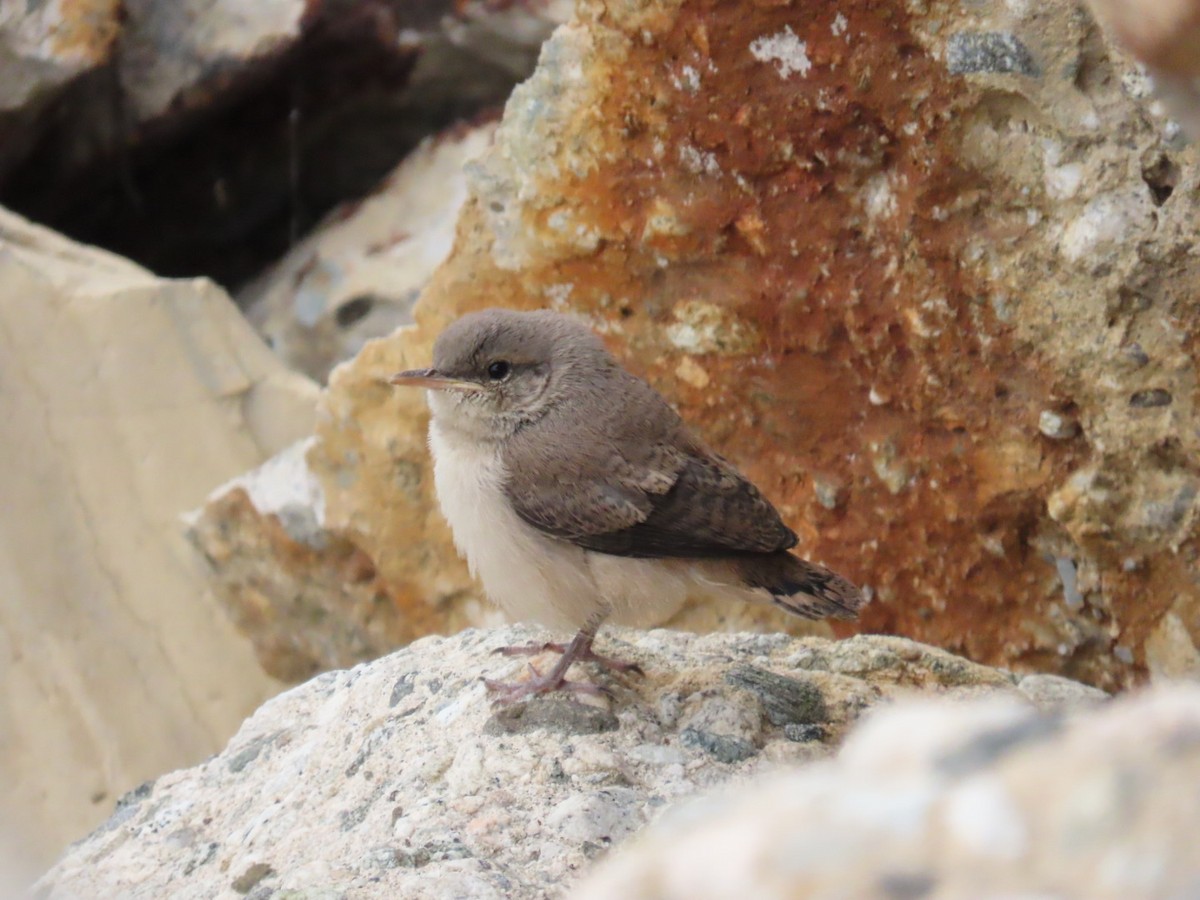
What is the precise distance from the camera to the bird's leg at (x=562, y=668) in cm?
375

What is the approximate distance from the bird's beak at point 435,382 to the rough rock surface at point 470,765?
838 mm

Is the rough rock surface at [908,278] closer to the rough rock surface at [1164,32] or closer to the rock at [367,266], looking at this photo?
the rough rock surface at [1164,32]

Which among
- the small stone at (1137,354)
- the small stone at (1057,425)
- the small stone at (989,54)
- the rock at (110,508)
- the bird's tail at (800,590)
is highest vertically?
the small stone at (989,54)

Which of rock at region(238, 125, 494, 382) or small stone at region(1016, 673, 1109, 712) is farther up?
small stone at region(1016, 673, 1109, 712)

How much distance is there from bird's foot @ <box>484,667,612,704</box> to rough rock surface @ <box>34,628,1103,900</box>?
0.13ft

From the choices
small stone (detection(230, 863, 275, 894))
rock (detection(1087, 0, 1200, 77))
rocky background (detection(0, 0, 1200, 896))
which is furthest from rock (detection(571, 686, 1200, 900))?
small stone (detection(230, 863, 275, 894))

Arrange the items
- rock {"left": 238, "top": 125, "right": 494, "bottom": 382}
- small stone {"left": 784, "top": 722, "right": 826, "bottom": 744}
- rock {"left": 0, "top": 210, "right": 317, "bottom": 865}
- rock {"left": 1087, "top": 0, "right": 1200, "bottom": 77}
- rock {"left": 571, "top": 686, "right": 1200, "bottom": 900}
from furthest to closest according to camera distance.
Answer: rock {"left": 238, "top": 125, "right": 494, "bottom": 382}
rock {"left": 0, "top": 210, "right": 317, "bottom": 865}
small stone {"left": 784, "top": 722, "right": 826, "bottom": 744}
rock {"left": 1087, "top": 0, "right": 1200, "bottom": 77}
rock {"left": 571, "top": 686, "right": 1200, "bottom": 900}

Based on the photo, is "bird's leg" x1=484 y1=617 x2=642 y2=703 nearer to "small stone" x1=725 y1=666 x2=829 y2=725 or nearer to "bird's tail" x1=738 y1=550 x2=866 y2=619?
"small stone" x1=725 y1=666 x2=829 y2=725

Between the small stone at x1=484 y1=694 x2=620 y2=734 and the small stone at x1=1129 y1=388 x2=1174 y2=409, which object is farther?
the small stone at x1=1129 y1=388 x2=1174 y2=409

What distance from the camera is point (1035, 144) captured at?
402cm

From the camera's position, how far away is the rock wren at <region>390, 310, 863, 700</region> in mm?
3842

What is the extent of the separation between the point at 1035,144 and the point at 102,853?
11.1 ft

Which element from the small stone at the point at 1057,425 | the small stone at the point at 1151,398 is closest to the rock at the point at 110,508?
the small stone at the point at 1057,425

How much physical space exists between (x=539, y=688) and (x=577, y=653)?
0.20 metres
